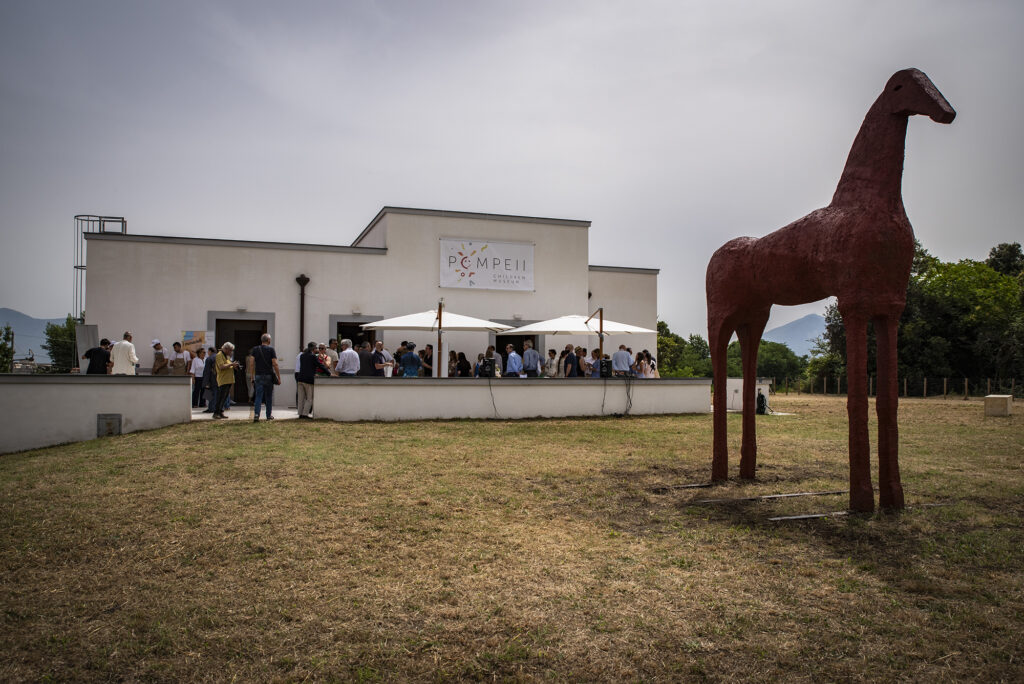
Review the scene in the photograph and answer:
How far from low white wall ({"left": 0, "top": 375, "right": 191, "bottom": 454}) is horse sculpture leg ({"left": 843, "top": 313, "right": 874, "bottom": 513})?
12.4 meters

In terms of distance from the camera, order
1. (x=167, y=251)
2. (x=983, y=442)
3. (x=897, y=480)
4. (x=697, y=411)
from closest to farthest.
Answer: (x=897, y=480) → (x=983, y=442) → (x=697, y=411) → (x=167, y=251)

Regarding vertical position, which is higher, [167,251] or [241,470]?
[167,251]

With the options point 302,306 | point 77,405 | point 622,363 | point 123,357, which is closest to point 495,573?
point 77,405

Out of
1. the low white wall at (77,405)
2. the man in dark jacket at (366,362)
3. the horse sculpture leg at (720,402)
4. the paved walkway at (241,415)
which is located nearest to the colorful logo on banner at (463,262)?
the man in dark jacket at (366,362)

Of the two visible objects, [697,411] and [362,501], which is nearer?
[362,501]

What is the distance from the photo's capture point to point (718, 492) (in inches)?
306

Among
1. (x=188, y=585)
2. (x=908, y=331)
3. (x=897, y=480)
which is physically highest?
(x=908, y=331)

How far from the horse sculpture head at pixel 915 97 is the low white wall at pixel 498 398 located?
433 inches

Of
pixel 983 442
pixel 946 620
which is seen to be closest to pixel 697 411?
pixel 983 442

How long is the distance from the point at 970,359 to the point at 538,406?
37.9m

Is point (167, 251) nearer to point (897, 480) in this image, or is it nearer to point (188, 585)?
point (188, 585)

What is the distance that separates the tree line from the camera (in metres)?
39.7

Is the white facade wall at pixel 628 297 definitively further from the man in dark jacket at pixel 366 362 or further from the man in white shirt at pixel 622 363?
the man in dark jacket at pixel 366 362

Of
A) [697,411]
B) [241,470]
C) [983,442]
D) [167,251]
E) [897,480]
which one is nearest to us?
[897,480]
